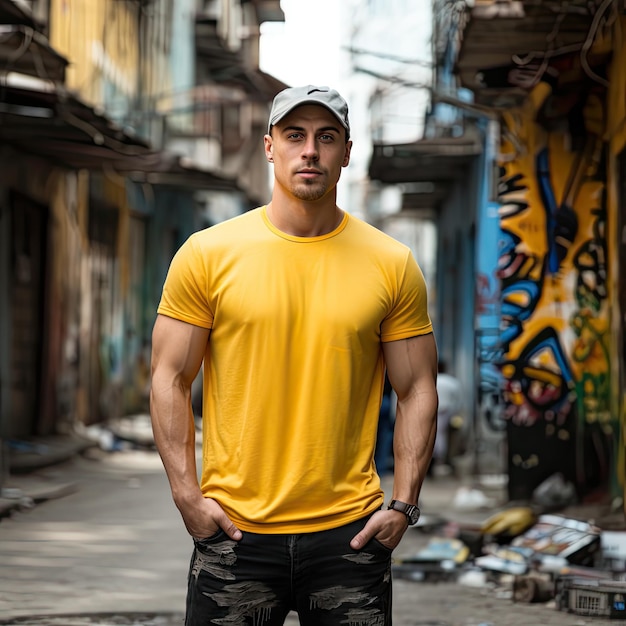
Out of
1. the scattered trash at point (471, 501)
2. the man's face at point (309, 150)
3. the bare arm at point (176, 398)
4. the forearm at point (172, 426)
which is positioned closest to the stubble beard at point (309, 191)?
the man's face at point (309, 150)

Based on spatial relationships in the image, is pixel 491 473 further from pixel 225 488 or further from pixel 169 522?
pixel 225 488

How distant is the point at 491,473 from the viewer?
15.0 meters

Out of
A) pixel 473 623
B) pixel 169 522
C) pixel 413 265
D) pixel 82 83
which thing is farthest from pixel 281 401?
pixel 82 83

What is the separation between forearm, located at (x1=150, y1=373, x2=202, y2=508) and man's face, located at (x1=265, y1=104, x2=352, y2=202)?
0.58 metres

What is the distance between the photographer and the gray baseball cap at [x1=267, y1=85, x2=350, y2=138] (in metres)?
3.26

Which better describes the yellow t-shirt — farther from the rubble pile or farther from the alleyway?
the rubble pile

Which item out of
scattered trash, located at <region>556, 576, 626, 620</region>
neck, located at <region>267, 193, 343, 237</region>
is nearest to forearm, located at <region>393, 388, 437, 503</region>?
neck, located at <region>267, 193, 343, 237</region>

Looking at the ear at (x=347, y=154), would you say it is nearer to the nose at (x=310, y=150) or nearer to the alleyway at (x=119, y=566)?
the nose at (x=310, y=150)

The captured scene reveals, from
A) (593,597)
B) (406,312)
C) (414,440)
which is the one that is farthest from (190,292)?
(593,597)

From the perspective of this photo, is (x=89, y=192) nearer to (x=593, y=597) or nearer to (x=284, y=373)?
(x=593, y=597)

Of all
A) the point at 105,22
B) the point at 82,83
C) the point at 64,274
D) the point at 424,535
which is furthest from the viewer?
the point at 105,22

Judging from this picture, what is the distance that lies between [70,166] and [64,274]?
1650 mm

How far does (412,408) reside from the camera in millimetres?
3420

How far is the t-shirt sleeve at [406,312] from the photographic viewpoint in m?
3.38
